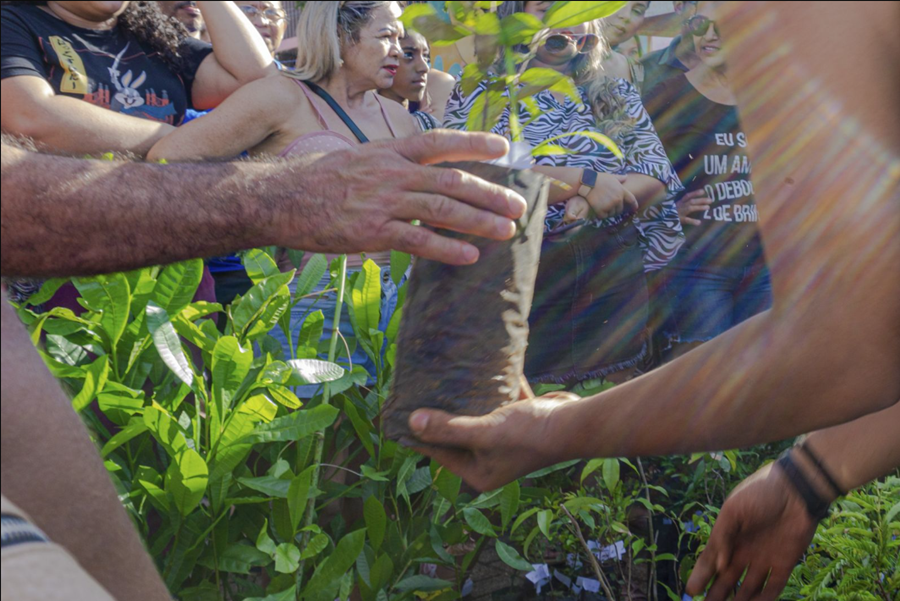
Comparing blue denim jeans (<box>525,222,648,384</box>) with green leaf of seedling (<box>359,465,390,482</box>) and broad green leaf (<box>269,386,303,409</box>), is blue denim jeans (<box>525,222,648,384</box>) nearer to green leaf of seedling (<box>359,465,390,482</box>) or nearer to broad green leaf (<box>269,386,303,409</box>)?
green leaf of seedling (<box>359,465,390,482</box>)

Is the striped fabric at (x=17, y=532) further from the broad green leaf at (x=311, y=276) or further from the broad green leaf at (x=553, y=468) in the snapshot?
the broad green leaf at (x=553, y=468)

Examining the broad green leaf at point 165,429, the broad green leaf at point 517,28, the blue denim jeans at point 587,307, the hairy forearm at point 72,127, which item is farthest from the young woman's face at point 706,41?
the broad green leaf at point 165,429

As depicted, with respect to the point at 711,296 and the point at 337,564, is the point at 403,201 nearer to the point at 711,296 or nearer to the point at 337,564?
the point at 337,564

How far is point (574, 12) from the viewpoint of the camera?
1461 millimetres

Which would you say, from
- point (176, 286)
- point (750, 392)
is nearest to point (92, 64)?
point (176, 286)

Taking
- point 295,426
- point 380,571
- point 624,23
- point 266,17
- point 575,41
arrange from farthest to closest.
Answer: point 266,17, point 624,23, point 575,41, point 380,571, point 295,426

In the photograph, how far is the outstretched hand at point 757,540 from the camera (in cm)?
140

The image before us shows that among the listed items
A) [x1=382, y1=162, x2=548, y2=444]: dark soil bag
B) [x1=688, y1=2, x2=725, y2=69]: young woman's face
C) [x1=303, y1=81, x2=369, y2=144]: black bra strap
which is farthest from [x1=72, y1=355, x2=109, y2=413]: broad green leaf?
[x1=688, y1=2, x2=725, y2=69]: young woman's face

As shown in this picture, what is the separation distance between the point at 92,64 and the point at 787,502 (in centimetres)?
236

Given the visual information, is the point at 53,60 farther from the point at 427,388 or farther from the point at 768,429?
the point at 768,429

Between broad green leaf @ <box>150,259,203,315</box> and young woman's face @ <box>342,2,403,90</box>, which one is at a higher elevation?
young woman's face @ <box>342,2,403,90</box>

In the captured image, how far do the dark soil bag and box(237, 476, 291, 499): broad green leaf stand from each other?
9.9 inches

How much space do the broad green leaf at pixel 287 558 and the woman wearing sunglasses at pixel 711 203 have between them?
2135 millimetres

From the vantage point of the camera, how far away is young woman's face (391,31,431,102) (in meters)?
3.71
